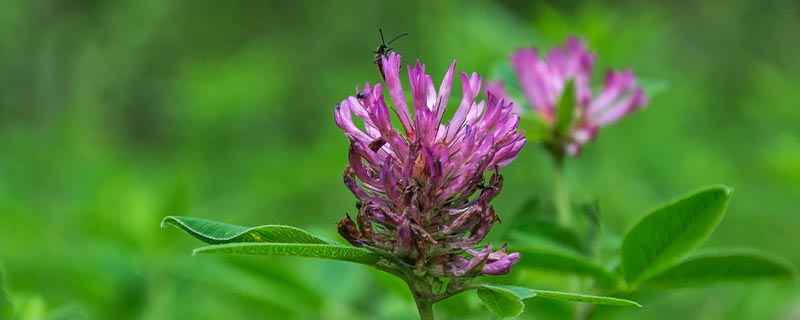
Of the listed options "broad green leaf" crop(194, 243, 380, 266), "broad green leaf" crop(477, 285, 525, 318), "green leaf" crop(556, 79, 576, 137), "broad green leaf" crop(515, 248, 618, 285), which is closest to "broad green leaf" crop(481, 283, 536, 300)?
"broad green leaf" crop(477, 285, 525, 318)

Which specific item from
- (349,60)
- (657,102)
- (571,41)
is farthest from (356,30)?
(571,41)

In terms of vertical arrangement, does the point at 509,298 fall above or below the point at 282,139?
below

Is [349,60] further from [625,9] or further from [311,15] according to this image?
[625,9]

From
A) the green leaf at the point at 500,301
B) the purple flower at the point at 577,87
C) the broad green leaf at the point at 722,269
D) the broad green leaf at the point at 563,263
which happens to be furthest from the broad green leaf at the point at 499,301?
the purple flower at the point at 577,87

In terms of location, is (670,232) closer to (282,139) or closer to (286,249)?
(286,249)

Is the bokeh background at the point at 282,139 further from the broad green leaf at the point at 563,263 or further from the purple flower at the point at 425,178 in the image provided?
the purple flower at the point at 425,178

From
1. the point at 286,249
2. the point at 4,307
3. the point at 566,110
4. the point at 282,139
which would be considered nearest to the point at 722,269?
the point at 566,110
